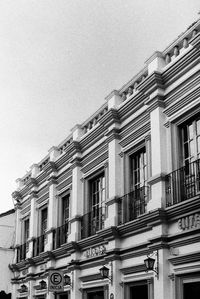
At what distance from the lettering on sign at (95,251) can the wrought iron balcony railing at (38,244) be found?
4.44 metres

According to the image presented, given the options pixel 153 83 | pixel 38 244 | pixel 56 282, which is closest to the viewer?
pixel 153 83

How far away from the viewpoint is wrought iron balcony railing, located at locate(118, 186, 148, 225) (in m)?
14.4

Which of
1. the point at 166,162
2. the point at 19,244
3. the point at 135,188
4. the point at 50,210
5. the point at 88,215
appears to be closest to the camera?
→ the point at 166,162

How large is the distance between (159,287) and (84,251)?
501 cm

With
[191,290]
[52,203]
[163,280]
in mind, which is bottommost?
[191,290]

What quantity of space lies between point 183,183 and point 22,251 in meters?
12.5

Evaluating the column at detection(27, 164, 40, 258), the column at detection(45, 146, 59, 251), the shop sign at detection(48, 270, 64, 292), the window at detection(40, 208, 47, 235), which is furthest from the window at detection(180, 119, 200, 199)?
the column at detection(27, 164, 40, 258)

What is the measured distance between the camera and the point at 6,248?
24438 mm

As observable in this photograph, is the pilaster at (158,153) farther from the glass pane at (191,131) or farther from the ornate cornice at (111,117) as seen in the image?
the ornate cornice at (111,117)

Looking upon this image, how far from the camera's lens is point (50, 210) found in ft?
66.7

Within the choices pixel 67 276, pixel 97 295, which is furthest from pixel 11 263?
pixel 97 295

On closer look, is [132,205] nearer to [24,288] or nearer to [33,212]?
[33,212]

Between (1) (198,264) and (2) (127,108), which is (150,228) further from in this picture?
(2) (127,108)

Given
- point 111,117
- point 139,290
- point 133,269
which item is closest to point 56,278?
point 133,269
